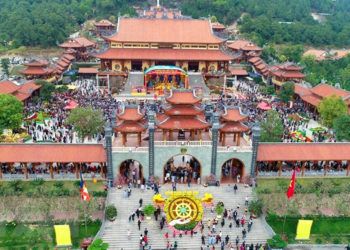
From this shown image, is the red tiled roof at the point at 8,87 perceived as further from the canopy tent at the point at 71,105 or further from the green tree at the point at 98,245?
the green tree at the point at 98,245

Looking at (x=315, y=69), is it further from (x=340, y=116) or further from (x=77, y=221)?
(x=77, y=221)

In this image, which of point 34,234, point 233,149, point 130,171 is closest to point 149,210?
point 130,171

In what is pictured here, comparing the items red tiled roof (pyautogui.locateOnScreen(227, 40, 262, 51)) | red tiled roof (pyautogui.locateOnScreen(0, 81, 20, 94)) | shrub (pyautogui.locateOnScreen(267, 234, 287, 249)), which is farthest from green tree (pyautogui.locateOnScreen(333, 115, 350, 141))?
red tiled roof (pyautogui.locateOnScreen(227, 40, 262, 51))

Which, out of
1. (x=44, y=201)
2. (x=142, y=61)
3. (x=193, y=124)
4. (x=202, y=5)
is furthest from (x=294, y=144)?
(x=202, y=5)

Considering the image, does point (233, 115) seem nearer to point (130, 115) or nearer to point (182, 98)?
point (182, 98)

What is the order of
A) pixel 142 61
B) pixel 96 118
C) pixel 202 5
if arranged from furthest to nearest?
1. pixel 202 5
2. pixel 142 61
3. pixel 96 118

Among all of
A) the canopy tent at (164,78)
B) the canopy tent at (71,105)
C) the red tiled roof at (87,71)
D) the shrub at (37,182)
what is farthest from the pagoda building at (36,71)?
the shrub at (37,182)

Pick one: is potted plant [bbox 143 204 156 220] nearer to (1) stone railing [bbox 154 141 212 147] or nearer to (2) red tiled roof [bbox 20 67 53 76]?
(1) stone railing [bbox 154 141 212 147]
